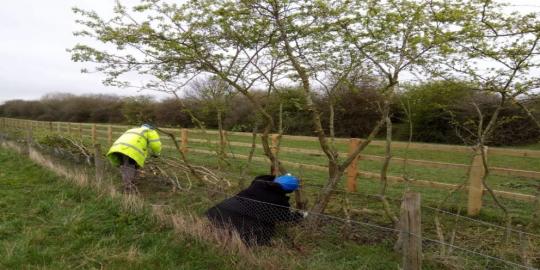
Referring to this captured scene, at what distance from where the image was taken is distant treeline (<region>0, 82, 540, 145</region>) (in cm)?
541

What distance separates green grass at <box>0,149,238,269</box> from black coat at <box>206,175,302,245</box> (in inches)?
A: 16.2

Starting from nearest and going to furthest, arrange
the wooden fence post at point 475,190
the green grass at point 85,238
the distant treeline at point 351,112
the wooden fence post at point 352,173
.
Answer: the green grass at point 85,238 → the distant treeline at point 351,112 → the wooden fence post at point 475,190 → the wooden fence post at point 352,173

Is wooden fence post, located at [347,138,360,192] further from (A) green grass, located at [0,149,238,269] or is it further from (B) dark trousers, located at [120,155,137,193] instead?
(A) green grass, located at [0,149,238,269]

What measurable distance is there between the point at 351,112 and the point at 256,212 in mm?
11794

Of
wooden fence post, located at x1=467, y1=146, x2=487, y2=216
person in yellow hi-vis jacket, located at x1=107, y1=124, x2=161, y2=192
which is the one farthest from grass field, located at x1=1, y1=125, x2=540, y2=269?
person in yellow hi-vis jacket, located at x1=107, y1=124, x2=161, y2=192

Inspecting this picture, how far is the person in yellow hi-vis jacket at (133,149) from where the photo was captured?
22.8ft

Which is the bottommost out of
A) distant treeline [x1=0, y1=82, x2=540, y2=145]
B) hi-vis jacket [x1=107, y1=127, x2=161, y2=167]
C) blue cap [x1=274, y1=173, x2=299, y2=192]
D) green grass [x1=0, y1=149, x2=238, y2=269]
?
green grass [x1=0, y1=149, x2=238, y2=269]

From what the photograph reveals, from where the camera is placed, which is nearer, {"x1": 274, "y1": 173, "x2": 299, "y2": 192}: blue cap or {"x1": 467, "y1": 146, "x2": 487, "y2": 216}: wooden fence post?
{"x1": 274, "y1": 173, "x2": 299, "y2": 192}: blue cap

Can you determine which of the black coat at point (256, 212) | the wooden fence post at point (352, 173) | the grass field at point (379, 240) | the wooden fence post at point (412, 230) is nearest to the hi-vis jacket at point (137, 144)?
the grass field at point (379, 240)

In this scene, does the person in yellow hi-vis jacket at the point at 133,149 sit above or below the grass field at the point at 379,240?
above

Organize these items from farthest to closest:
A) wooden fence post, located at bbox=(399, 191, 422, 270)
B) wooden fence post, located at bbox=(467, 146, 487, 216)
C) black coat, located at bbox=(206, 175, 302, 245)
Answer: wooden fence post, located at bbox=(467, 146, 487, 216) < black coat, located at bbox=(206, 175, 302, 245) < wooden fence post, located at bbox=(399, 191, 422, 270)

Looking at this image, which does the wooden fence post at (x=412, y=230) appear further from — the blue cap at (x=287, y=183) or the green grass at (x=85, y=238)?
the blue cap at (x=287, y=183)

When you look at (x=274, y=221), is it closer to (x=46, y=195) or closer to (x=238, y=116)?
(x=46, y=195)

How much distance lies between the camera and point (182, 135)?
1312 centimetres
